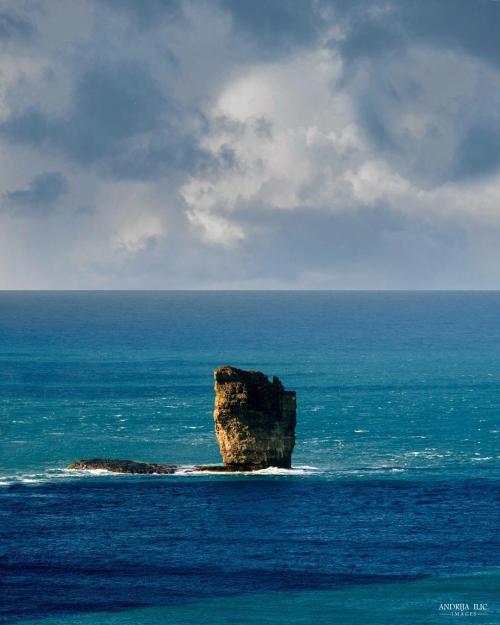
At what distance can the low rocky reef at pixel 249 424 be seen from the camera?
13788cm

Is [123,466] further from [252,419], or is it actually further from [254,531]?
[254,531]

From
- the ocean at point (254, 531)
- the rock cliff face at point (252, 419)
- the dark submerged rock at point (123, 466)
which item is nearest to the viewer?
the ocean at point (254, 531)

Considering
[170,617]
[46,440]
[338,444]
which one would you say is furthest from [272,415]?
[170,617]

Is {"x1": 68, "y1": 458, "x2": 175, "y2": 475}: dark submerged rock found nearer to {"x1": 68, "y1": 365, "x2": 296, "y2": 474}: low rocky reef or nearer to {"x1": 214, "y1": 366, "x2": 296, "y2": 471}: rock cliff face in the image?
{"x1": 68, "y1": 365, "x2": 296, "y2": 474}: low rocky reef

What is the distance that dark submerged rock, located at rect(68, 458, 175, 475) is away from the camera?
140038 millimetres

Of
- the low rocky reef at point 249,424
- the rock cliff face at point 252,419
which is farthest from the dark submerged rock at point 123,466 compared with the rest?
the rock cliff face at point 252,419

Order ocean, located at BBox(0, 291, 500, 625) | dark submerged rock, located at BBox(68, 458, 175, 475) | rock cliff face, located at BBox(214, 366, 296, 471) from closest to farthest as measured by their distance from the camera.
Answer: ocean, located at BBox(0, 291, 500, 625) → rock cliff face, located at BBox(214, 366, 296, 471) → dark submerged rock, located at BBox(68, 458, 175, 475)

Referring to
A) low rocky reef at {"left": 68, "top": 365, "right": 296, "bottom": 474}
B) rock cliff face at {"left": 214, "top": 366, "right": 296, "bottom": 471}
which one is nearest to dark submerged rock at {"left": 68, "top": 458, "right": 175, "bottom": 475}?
low rocky reef at {"left": 68, "top": 365, "right": 296, "bottom": 474}

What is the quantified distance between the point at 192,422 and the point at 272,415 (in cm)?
4135

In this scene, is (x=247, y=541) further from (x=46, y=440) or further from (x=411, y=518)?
(x=46, y=440)

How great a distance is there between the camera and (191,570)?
102188mm

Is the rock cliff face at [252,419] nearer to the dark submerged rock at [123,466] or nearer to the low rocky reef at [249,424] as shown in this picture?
the low rocky reef at [249,424]

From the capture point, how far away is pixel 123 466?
141000 millimetres

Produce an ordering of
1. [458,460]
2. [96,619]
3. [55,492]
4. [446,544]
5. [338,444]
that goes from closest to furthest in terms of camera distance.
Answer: [96,619]
[446,544]
[55,492]
[458,460]
[338,444]
